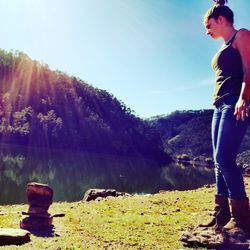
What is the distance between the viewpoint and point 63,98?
168m

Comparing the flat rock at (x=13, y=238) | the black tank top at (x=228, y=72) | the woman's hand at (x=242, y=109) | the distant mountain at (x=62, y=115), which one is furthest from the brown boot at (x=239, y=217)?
the distant mountain at (x=62, y=115)

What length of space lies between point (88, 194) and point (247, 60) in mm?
17132

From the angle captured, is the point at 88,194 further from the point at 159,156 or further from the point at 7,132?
the point at 159,156

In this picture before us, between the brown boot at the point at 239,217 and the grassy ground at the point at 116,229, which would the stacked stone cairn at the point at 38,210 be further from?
the brown boot at the point at 239,217

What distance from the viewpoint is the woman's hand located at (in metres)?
6.06

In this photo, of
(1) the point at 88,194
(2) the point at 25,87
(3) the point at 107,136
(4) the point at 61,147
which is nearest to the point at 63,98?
(2) the point at 25,87

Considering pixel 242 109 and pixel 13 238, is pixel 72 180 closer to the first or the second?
pixel 13 238

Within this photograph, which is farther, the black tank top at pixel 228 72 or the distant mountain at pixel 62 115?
the distant mountain at pixel 62 115

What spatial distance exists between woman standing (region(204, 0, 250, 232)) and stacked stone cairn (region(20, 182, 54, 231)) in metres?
4.17

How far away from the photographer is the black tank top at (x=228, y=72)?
21.7ft

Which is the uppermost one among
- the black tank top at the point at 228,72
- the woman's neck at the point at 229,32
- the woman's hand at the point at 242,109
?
the woman's neck at the point at 229,32

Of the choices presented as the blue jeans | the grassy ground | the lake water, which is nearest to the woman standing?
the blue jeans

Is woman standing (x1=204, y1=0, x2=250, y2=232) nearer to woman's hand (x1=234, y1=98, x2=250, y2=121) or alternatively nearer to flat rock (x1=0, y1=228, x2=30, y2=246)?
woman's hand (x1=234, y1=98, x2=250, y2=121)

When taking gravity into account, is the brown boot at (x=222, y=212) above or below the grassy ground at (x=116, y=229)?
above
